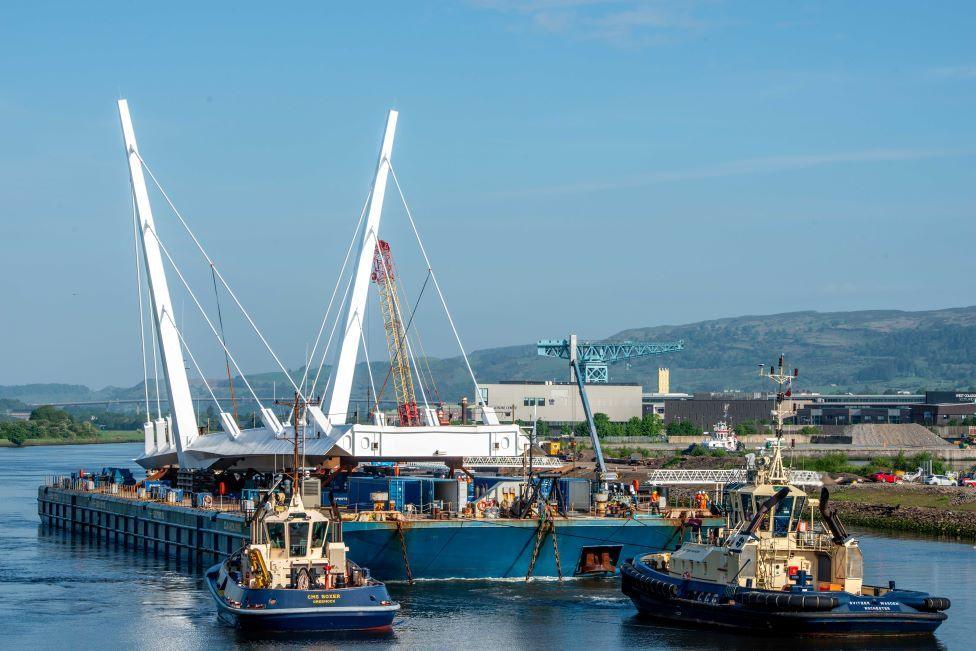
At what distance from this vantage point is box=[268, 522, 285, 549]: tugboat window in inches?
1639

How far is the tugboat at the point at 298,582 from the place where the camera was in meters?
40.0

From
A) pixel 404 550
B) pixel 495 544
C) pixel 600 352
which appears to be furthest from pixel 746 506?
pixel 600 352

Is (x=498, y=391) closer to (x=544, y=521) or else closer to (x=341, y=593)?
(x=544, y=521)

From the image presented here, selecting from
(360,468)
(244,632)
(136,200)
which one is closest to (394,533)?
(244,632)

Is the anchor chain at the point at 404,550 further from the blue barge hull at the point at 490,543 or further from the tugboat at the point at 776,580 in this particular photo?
the tugboat at the point at 776,580

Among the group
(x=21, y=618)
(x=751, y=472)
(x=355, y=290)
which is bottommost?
(x=21, y=618)

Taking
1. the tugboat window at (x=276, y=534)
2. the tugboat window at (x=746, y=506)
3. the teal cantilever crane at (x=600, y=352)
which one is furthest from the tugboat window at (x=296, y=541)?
the teal cantilever crane at (x=600, y=352)

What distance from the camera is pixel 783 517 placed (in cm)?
4316

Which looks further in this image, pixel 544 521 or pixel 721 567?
pixel 544 521

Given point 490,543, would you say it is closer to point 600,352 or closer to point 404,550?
point 404,550

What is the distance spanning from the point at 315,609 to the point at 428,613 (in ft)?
24.8

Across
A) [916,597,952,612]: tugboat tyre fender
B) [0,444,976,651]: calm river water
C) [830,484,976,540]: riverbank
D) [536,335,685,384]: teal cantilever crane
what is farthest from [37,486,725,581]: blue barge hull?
[536,335,685,384]: teal cantilever crane

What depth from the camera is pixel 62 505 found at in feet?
293

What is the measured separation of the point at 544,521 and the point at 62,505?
46346 mm
